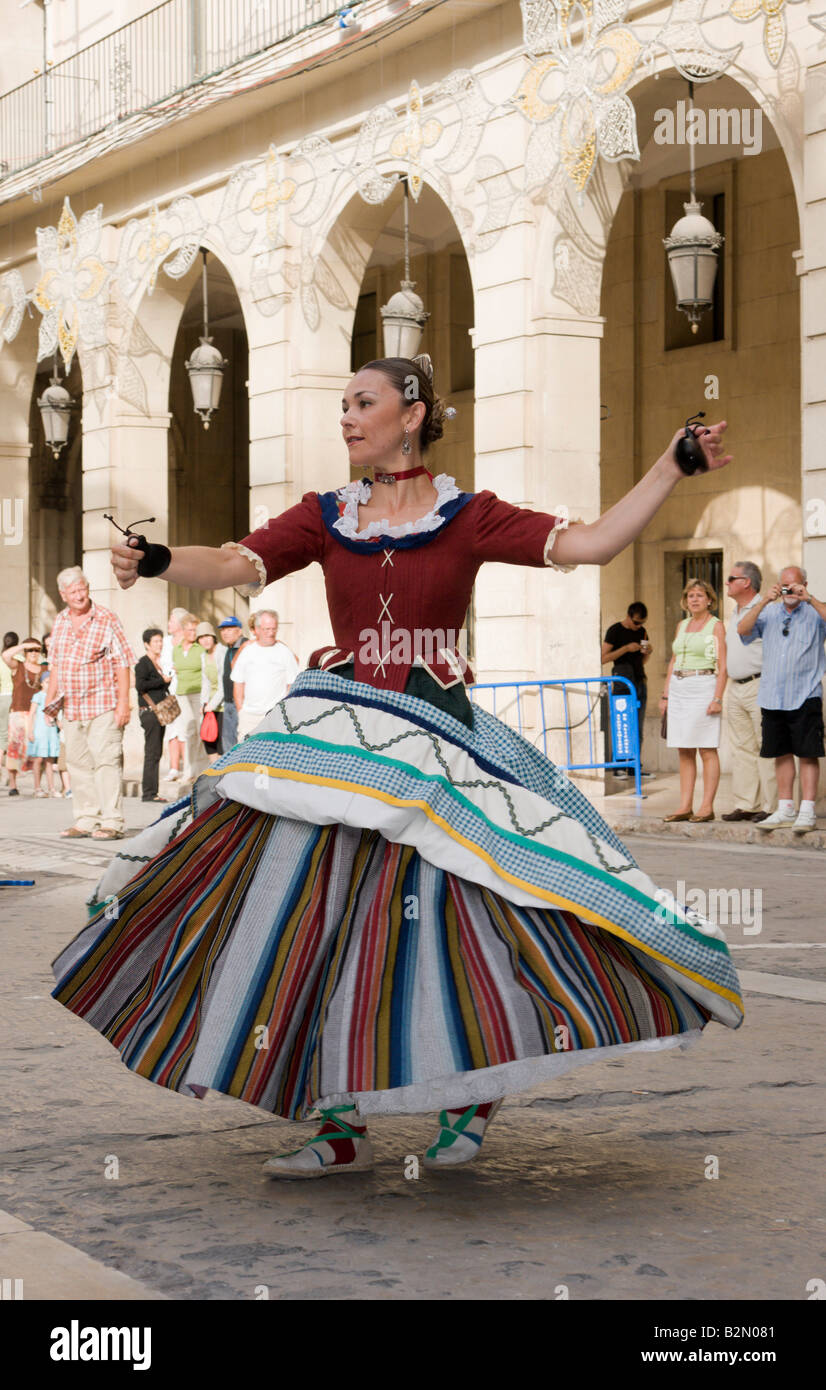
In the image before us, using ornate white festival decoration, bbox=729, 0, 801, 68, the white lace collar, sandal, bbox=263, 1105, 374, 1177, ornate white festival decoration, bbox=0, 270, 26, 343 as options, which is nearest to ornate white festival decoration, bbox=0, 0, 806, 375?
ornate white festival decoration, bbox=729, 0, 801, 68

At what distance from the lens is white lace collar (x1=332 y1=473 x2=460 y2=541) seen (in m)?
4.16

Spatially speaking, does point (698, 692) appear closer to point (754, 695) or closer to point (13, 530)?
point (754, 695)

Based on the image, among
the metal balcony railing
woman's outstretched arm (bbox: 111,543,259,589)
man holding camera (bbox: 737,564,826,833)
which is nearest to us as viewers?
woman's outstretched arm (bbox: 111,543,259,589)

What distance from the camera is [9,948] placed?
7.61m

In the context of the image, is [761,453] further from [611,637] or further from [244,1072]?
[244,1072]

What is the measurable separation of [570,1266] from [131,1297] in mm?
777

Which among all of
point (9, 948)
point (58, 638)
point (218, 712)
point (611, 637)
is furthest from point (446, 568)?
point (611, 637)

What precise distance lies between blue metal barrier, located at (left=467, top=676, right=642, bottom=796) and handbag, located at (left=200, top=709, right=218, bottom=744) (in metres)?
2.26

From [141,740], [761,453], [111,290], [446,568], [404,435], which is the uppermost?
[111,290]

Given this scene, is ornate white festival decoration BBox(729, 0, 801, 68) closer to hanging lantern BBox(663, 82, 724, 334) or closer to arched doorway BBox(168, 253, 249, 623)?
hanging lantern BBox(663, 82, 724, 334)

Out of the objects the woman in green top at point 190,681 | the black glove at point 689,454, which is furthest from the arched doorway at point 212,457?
the black glove at point 689,454

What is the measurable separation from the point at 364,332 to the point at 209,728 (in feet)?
35.3

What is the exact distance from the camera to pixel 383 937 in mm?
3701

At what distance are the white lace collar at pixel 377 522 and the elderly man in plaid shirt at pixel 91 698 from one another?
8244 millimetres
